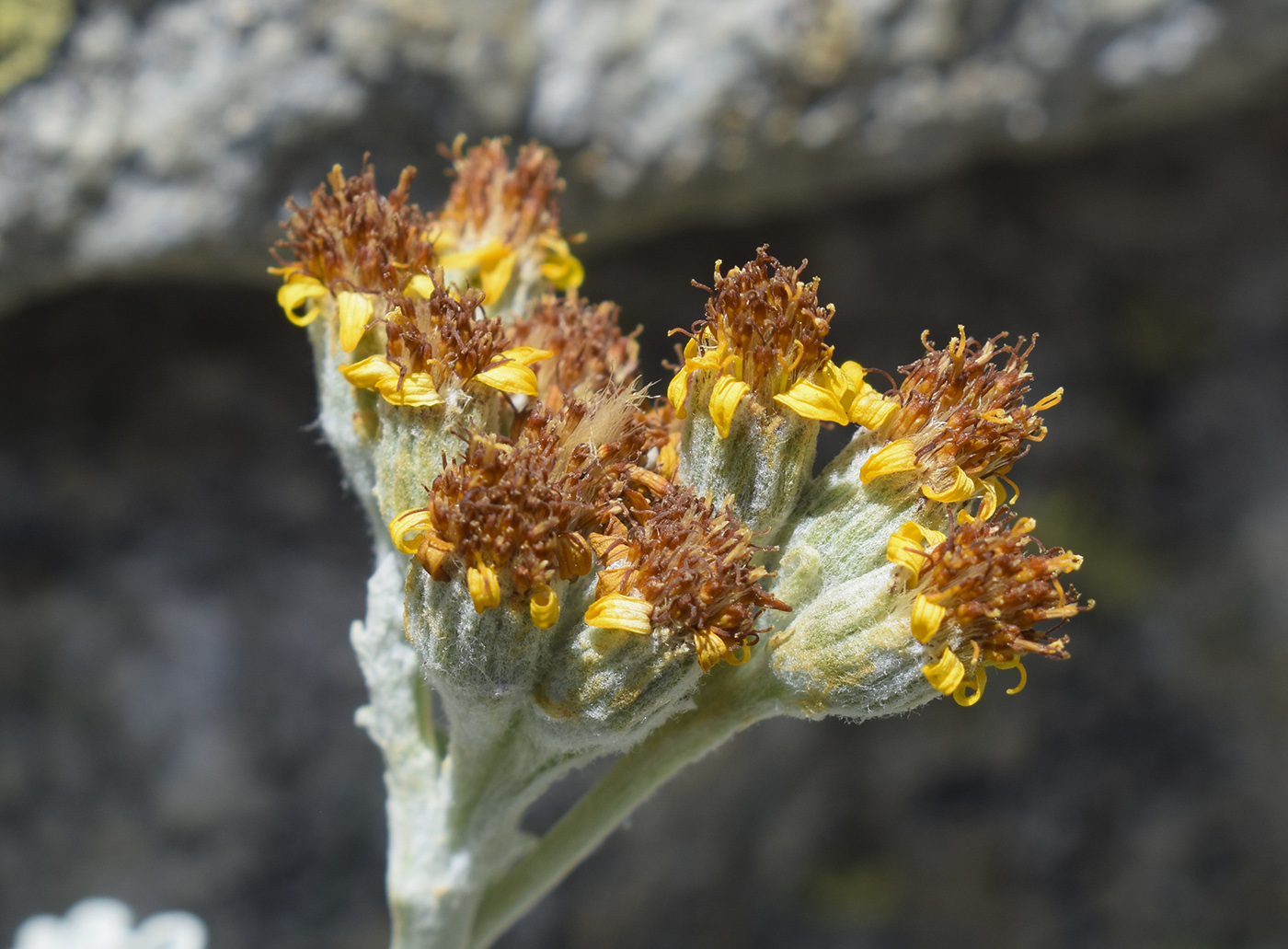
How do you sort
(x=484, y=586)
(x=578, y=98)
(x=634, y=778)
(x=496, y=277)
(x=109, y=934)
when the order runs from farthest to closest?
(x=578, y=98) < (x=109, y=934) < (x=496, y=277) < (x=634, y=778) < (x=484, y=586)

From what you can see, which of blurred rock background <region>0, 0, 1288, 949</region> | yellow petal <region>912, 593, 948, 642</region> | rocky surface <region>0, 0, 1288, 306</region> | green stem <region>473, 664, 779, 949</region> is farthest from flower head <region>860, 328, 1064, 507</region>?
rocky surface <region>0, 0, 1288, 306</region>

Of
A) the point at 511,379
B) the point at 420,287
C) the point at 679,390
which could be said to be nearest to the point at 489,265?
the point at 420,287

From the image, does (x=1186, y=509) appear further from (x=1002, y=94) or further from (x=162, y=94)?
(x=162, y=94)

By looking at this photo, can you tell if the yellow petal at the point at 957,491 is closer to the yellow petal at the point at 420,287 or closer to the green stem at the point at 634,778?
the green stem at the point at 634,778

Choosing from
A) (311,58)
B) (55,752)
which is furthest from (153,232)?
(55,752)

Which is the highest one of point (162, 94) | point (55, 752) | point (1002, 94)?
point (162, 94)

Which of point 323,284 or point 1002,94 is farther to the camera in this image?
point 1002,94

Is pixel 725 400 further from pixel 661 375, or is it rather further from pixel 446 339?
pixel 661 375
